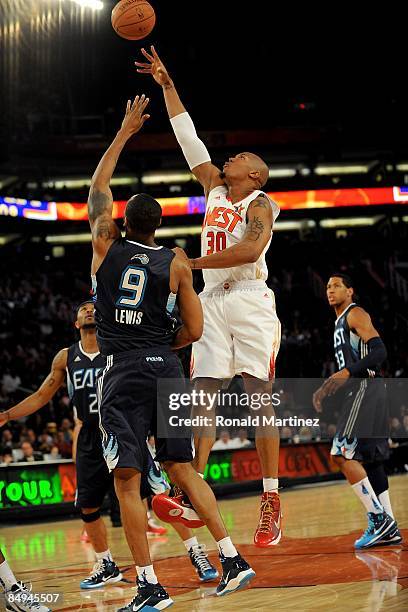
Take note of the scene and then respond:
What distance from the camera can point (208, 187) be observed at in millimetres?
6539

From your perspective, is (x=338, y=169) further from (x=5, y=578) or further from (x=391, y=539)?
(x=5, y=578)

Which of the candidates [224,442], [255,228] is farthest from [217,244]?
[224,442]

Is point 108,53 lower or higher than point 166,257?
higher

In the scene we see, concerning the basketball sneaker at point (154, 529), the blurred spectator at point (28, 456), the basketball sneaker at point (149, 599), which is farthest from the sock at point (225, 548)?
the blurred spectator at point (28, 456)

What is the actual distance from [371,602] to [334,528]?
162 inches

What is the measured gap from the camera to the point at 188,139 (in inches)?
254

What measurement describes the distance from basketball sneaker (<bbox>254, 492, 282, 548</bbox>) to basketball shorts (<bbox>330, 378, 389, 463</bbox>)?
5.07 ft

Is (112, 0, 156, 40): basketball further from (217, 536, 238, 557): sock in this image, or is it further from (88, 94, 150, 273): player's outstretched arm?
(217, 536, 238, 557): sock

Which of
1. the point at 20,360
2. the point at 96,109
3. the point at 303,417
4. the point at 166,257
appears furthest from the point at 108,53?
the point at 166,257

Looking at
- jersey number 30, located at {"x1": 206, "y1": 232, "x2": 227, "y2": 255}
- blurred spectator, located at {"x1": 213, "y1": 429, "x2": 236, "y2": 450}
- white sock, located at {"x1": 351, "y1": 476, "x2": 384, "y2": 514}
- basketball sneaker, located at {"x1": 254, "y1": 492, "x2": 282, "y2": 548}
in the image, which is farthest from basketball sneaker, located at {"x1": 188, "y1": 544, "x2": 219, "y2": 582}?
blurred spectator, located at {"x1": 213, "y1": 429, "x2": 236, "y2": 450}

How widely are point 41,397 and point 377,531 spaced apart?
2.82 meters

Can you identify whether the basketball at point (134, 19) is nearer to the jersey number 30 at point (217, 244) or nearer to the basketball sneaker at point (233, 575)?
the jersey number 30 at point (217, 244)

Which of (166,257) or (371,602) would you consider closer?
(371,602)

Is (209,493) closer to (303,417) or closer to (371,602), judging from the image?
(371,602)
